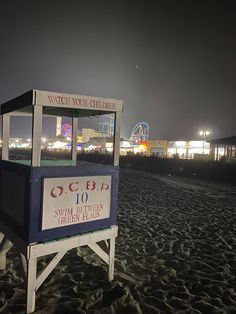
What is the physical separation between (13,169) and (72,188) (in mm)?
933

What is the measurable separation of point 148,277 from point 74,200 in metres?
2.02

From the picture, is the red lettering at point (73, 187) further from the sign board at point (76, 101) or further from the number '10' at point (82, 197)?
the sign board at point (76, 101)

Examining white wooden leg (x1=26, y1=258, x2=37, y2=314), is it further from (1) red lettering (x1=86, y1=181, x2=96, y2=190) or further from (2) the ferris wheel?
(2) the ferris wheel

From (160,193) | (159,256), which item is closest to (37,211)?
(159,256)

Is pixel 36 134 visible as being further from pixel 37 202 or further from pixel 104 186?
pixel 104 186

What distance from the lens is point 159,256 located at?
18.0 ft

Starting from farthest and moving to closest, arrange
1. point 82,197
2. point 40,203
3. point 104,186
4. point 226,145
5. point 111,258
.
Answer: point 226,145 < point 111,258 < point 104,186 < point 82,197 < point 40,203

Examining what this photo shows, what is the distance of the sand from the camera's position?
3684mm

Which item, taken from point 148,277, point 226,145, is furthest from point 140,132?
point 148,277

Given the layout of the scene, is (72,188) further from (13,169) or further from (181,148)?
(181,148)

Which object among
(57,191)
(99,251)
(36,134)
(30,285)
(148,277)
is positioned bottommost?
(148,277)

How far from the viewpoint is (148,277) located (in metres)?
4.56

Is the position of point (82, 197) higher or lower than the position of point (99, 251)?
higher

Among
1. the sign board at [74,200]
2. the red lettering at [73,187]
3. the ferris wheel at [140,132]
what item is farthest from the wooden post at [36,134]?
the ferris wheel at [140,132]
